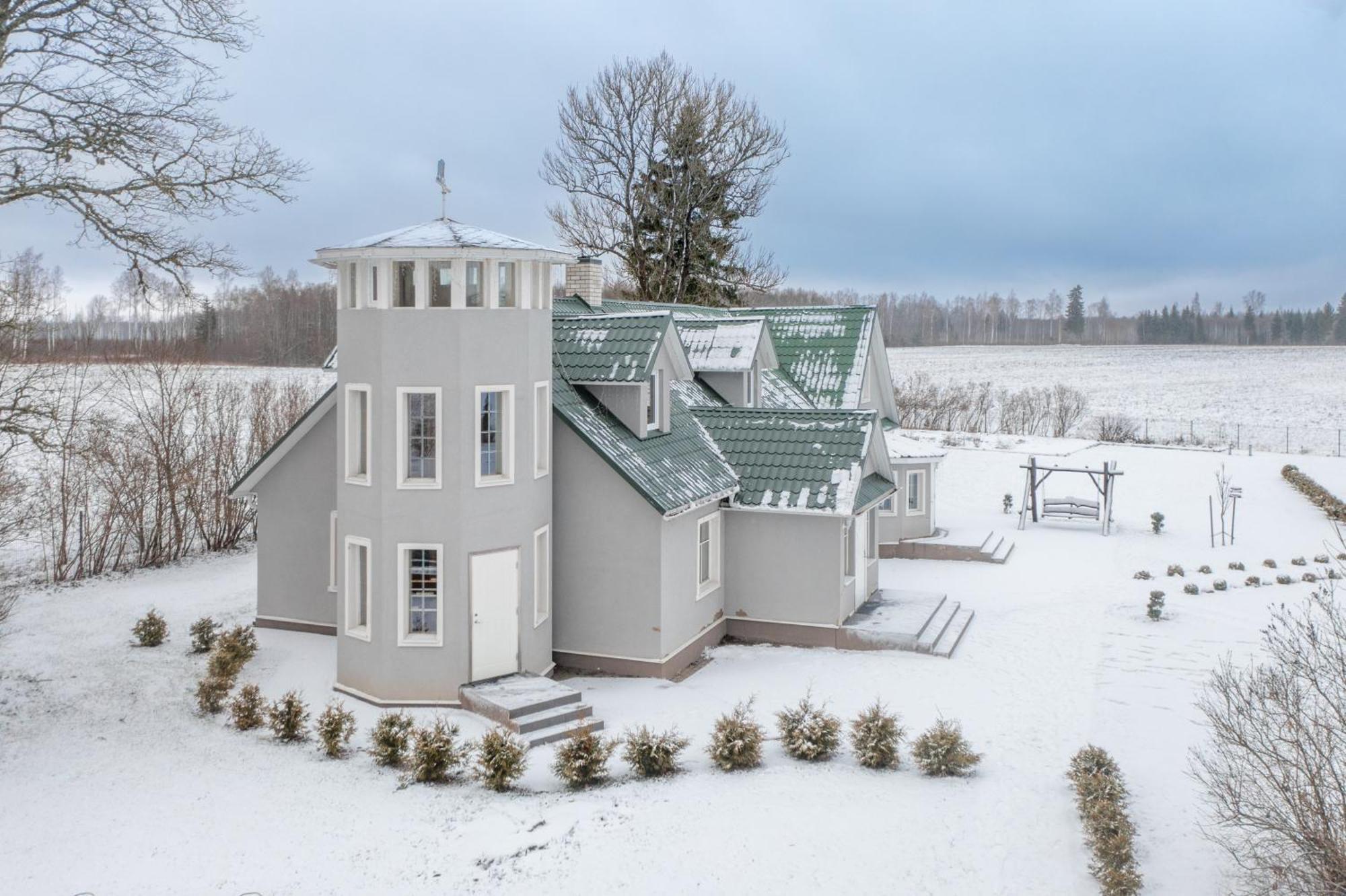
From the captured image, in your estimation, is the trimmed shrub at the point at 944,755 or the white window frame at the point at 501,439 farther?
the white window frame at the point at 501,439

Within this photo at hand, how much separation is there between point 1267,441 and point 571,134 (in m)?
36.0

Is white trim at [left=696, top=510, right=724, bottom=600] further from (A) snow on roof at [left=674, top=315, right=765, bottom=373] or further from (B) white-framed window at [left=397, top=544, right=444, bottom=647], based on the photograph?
(A) snow on roof at [left=674, top=315, right=765, bottom=373]

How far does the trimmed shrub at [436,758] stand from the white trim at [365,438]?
4.06m

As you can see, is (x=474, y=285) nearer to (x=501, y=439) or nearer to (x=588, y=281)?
(x=501, y=439)

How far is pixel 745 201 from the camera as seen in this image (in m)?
41.1

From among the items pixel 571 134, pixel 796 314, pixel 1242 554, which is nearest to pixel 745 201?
pixel 571 134

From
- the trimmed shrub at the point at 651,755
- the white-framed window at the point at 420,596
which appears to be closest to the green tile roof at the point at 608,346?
the white-framed window at the point at 420,596

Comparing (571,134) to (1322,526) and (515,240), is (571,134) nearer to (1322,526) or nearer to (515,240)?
(515,240)

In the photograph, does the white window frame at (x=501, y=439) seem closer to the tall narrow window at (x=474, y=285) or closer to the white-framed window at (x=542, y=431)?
the white-framed window at (x=542, y=431)

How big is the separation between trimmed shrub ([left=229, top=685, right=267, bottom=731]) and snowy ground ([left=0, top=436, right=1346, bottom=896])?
20 centimetres

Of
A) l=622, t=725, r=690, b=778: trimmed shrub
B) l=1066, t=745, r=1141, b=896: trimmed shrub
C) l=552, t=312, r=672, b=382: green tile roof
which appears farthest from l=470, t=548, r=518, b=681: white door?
l=1066, t=745, r=1141, b=896: trimmed shrub

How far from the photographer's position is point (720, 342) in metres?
22.3

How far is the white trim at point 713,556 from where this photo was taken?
56.7ft

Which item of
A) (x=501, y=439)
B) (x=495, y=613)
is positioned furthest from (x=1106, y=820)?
(x=501, y=439)
